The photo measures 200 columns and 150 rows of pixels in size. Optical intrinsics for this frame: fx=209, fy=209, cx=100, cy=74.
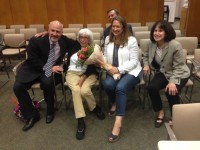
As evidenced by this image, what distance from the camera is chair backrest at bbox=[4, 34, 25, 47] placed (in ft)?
16.3

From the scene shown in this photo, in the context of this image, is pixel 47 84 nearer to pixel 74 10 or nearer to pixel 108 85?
pixel 108 85

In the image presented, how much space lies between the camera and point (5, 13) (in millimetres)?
7039

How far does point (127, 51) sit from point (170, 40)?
1.82 ft

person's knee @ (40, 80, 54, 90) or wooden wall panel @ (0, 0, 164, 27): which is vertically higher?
wooden wall panel @ (0, 0, 164, 27)

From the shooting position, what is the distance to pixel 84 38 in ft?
9.00

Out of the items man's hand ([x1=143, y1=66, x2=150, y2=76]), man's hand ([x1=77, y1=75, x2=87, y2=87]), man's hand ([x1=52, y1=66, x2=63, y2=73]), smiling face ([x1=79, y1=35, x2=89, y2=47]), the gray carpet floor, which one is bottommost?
the gray carpet floor

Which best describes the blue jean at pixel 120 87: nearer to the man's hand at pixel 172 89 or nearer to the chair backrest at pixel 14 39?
the man's hand at pixel 172 89

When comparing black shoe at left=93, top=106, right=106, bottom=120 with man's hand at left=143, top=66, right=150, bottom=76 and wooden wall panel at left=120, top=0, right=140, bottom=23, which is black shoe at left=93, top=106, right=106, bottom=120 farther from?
wooden wall panel at left=120, top=0, right=140, bottom=23

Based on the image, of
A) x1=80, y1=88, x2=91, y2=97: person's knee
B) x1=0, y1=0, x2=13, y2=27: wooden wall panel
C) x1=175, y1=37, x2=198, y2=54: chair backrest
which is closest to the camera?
x1=80, y1=88, x2=91, y2=97: person's knee

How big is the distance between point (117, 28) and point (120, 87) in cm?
76

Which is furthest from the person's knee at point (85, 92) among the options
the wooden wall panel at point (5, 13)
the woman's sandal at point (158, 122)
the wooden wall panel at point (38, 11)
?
the wooden wall panel at point (5, 13)

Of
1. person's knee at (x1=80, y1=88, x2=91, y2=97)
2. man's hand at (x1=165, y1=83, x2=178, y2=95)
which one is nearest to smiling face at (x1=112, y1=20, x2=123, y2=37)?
person's knee at (x1=80, y1=88, x2=91, y2=97)

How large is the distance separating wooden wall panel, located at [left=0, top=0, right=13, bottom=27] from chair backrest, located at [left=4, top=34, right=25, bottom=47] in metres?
2.43

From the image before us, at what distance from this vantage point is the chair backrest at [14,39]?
497 centimetres
